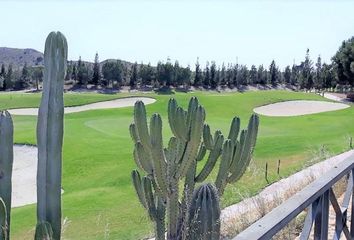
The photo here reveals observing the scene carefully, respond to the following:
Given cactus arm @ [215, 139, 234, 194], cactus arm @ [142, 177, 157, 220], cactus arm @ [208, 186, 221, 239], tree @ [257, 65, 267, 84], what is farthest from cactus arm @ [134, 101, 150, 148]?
tree @ [257, 65, 267, 84]

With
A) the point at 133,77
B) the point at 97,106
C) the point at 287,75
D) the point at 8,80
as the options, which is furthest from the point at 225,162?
the point at 287,75

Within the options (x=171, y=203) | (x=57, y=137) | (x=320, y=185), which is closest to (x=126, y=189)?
(x=171, y=203)

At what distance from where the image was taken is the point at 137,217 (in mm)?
11977

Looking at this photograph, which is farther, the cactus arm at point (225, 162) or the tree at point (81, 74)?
the tree at point (81, 74)

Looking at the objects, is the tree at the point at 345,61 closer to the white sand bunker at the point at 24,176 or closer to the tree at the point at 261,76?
the tree at the point at 261,76

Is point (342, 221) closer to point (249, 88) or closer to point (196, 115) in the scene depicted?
point (196, 115)

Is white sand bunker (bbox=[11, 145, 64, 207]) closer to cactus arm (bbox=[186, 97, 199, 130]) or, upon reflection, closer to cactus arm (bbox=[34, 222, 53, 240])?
cactus arm (bbox=[186, 97, 199, 130])

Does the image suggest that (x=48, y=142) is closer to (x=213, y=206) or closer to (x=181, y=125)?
(x=213, y=206)

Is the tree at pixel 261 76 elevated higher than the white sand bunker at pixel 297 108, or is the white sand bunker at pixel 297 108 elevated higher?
the tree at pixel 261 76

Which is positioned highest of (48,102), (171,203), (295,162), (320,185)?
(48,102)

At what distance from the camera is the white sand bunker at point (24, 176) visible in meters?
17.0

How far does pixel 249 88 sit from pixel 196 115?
84.7 m

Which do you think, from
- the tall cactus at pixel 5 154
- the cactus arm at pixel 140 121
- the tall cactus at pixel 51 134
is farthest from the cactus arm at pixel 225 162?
the tall cactus at pixel 5 154

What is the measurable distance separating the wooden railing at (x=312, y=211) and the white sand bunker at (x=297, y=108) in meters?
39.8
